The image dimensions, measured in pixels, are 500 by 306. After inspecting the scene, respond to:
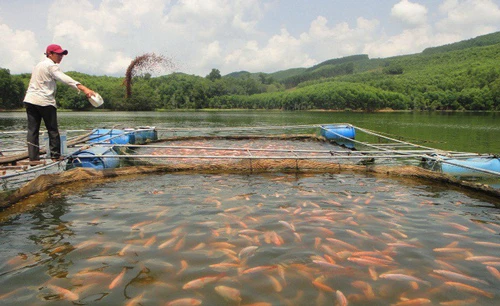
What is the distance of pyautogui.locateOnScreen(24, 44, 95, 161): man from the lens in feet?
26.9

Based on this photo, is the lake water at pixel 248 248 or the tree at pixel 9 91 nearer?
the lake water at pixel 248 248

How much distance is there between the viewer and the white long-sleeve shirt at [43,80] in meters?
8.18

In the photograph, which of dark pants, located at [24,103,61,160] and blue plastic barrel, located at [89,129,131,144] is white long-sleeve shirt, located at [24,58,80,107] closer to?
dark pants, located at [24,103,61,160]

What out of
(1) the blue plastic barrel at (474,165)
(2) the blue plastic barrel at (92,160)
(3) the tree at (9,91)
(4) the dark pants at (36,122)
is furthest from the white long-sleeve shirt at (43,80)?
(3) the tree at (9,91)

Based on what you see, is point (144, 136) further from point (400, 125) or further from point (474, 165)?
point (400, 125)

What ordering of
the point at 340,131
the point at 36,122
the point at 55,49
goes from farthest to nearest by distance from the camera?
1. the point at 340,131
2. the point at 36,122
3. the point at 55,49

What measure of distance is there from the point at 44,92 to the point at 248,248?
702 cm

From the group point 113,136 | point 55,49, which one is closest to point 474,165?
point 55,49

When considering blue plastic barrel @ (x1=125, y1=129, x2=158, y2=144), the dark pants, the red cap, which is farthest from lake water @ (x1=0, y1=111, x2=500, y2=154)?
the red cap

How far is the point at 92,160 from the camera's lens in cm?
1094

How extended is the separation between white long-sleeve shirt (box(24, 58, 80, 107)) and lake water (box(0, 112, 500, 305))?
103 inches

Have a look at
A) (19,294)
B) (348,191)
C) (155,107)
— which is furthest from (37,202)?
(155,107)

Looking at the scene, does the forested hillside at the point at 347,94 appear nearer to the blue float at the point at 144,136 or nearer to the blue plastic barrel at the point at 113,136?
the blue float at the point at 144,136

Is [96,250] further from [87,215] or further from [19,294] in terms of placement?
[87,215]
